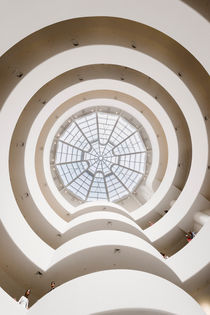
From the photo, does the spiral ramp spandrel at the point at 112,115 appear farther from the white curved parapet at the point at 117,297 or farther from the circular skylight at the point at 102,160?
the circular skylight at the point at 102,160

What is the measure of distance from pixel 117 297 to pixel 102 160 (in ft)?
50.6

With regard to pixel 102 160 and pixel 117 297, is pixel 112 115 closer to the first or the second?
pixel 102 160

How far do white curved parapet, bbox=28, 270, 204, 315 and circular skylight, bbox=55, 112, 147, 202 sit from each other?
13.3 meters

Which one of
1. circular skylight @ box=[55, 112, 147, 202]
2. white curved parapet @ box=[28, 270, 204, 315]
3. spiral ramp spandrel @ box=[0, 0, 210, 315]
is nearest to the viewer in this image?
white curved parapet @ box=[28, 270, 204, 315]

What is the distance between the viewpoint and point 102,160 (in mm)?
20625

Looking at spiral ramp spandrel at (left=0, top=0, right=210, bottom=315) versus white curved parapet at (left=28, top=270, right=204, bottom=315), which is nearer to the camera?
white curved parapet at (left=28, top=270, right=204, bottom=315)

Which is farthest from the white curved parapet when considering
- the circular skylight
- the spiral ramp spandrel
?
the circular skylight

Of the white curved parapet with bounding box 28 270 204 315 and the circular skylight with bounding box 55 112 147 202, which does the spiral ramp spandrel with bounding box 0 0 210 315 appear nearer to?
the white curved parapet with bounding box 28 270 204 315

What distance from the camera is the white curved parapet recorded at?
528 centimetres

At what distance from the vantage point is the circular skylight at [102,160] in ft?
63.7

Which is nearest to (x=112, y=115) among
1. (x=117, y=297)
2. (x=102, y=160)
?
(x=102, y=160)

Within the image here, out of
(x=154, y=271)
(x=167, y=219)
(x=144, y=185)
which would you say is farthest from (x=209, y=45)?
(x=144, y=185)

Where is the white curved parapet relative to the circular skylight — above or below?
below

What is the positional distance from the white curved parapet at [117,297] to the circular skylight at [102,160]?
13321mm
